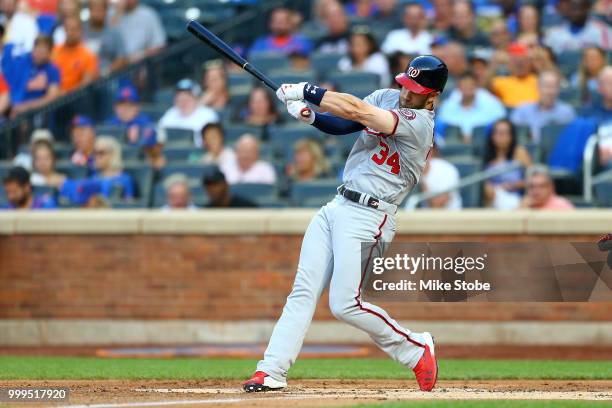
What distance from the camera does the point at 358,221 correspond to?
7.47 metres

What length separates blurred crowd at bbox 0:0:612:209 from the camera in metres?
13.5

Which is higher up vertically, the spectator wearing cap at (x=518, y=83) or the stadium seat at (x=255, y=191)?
the spectator wearing cap at (x=518, y=83)

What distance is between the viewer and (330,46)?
51.4ft

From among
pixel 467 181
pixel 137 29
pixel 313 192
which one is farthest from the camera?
pixel 137 29

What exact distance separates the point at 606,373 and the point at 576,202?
12.1 feet

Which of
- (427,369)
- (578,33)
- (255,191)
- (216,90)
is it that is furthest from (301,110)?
(578,33)

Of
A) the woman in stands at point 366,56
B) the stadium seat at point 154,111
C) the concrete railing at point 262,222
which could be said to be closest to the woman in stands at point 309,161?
the concrete railing at point 262,222

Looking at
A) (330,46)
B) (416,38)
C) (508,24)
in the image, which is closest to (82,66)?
(330,46)

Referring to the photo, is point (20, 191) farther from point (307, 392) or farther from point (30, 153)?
point (307, 392)

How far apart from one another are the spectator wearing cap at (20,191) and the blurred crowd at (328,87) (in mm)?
21

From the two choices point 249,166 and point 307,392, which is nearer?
point 307,392

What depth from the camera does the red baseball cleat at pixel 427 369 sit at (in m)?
7.66

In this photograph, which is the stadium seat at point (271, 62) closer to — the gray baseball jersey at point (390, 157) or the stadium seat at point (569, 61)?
the stadium seat at point (569, 61)

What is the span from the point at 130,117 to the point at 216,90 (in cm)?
106
